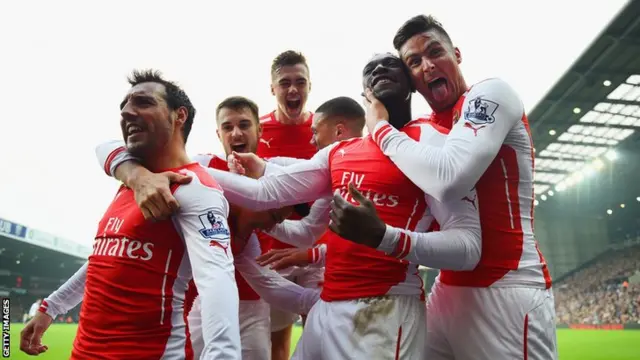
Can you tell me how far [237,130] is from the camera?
4090mm

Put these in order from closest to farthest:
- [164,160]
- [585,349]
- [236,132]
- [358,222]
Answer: [358,222], [164,160], [236,132], [585,349]

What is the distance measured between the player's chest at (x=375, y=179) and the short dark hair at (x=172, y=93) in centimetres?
79

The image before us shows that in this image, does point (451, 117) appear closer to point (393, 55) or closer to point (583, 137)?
point (393, 55)

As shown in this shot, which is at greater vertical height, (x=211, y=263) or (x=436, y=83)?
(x=436, y=83)

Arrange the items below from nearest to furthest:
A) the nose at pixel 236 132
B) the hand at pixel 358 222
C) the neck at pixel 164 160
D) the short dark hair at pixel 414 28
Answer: the hand at pixel 358 222 < the neck at pixel 164 160 < the short dark hair at pixel 414 28 < the nose at pixel 236 132

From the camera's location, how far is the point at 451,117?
3.03 metres

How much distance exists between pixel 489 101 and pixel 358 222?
89 cm

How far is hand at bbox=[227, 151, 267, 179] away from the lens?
122 inches

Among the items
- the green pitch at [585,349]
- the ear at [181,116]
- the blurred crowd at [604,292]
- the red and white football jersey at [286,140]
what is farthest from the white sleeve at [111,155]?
the blurred crowd at [604,292]

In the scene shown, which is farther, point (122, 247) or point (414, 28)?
point (414, 28)

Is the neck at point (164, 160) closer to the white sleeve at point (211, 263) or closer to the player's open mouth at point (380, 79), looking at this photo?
the white sleeve at point (211, 263)

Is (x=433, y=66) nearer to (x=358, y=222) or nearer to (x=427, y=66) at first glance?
(x=427, y=66)

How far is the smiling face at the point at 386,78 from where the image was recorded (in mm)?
2785

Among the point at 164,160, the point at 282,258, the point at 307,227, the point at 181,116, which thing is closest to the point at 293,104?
the point at 307,227
